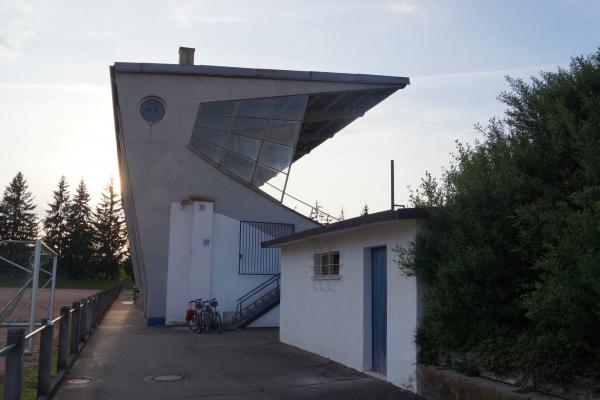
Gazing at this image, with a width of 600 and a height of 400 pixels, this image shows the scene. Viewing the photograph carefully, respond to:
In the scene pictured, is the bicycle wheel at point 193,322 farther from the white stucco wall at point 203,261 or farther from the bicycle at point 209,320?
the white stucco wall at point 203,261

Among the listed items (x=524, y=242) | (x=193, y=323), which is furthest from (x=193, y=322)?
(x=524, y=242)

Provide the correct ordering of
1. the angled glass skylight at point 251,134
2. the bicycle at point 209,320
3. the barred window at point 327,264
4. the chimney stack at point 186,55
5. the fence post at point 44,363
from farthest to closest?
the chimney stack at point 186,55 → the angled glass skylight at point 251,134 → the bicycle at point 209,320 → the barred window at point 327,264 → the fence post at point 44,363

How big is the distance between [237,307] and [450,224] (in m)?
15.3

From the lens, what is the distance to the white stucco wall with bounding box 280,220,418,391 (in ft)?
30.2

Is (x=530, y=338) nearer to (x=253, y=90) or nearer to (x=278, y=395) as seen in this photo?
(x=278, y=395)

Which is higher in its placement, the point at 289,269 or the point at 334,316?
the point at 289,269

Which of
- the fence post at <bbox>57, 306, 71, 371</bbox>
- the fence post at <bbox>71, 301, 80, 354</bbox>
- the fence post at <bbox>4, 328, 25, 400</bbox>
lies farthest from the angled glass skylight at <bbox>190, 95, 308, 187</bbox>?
the fence post at <bbox>4, 328, 25, 400</bbox>

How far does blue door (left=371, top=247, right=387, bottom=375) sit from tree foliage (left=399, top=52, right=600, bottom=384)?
1.65 metres

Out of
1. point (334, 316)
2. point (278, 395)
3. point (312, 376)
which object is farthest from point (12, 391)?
point (334, 316)

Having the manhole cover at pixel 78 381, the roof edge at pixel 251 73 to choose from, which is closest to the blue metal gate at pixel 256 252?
the roof edge at pixel 251 73

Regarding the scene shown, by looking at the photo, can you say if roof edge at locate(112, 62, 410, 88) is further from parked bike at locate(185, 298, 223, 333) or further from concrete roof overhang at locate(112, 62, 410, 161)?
parked bike at locate(185, 298, 223, 333)

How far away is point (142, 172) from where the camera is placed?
74.6 ft

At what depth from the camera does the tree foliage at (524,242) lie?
567cm

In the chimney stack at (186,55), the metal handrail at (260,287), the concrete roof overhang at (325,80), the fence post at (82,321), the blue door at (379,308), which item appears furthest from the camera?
the chimney stack at (186,55)
